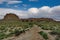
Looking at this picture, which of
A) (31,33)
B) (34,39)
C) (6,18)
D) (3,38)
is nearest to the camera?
(34,39)

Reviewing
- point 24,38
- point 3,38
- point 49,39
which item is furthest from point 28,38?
point 3,38

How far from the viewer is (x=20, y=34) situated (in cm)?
2584

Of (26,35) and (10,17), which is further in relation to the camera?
(10,17)

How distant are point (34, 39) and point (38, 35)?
3.16 ft

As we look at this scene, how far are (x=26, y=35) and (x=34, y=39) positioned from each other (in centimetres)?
189

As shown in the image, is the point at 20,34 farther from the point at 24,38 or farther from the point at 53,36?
the point at 53,36

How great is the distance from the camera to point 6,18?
6457 inches

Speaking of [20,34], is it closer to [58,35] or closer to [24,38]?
[24,38]

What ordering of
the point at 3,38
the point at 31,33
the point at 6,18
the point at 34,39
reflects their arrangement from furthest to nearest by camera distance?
the point at 6,18 < the point at 3,38 < the point at 31,33 < the point at 34,39

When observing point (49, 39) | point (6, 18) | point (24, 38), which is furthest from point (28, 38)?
point (6, 18)

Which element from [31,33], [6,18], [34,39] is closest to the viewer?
[34,39]

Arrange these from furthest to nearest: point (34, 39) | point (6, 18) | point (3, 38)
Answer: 1. point (6, 18)
2. point (3, 38)
3. point (34, 39)

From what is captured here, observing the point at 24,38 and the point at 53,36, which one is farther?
the point at 53,36

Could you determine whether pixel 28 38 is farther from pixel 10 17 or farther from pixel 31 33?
pixel 10 17
